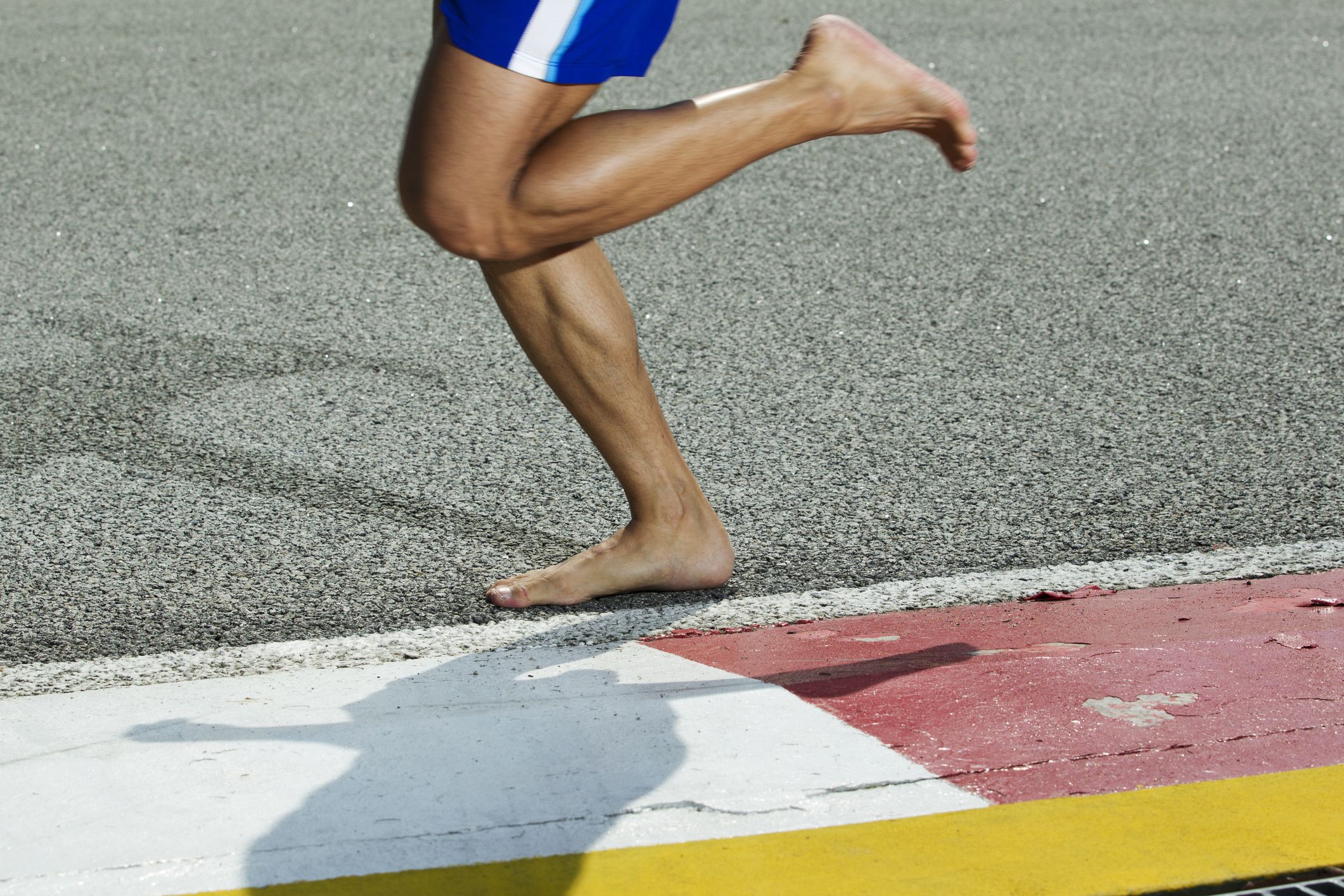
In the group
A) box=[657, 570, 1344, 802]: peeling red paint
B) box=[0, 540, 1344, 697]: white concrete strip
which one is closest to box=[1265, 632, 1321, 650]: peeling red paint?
box=[657, 570, 1344, 802]: peeling red paint

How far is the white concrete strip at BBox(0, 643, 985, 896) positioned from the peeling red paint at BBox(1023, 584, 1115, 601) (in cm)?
67

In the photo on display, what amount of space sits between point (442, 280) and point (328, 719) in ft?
7.73

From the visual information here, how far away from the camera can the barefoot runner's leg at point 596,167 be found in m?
2.16

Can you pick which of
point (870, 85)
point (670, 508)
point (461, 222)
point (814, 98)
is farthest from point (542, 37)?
point (670, 508)

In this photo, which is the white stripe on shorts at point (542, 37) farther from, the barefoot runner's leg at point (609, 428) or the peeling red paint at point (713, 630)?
the peeling red paint at point (713, 630)

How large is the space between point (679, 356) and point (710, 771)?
6.44 ft

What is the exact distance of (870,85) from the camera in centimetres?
239

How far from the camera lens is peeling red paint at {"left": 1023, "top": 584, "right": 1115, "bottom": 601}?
103 inches

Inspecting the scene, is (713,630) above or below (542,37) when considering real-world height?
below

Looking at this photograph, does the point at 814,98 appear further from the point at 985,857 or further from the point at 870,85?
the point at 985,857

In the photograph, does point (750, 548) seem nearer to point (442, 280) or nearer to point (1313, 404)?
point (1313, 404)

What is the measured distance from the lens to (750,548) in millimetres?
2826

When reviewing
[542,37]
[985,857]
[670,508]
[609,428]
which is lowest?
[985,857]

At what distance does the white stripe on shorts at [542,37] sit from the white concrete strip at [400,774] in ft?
2.97
